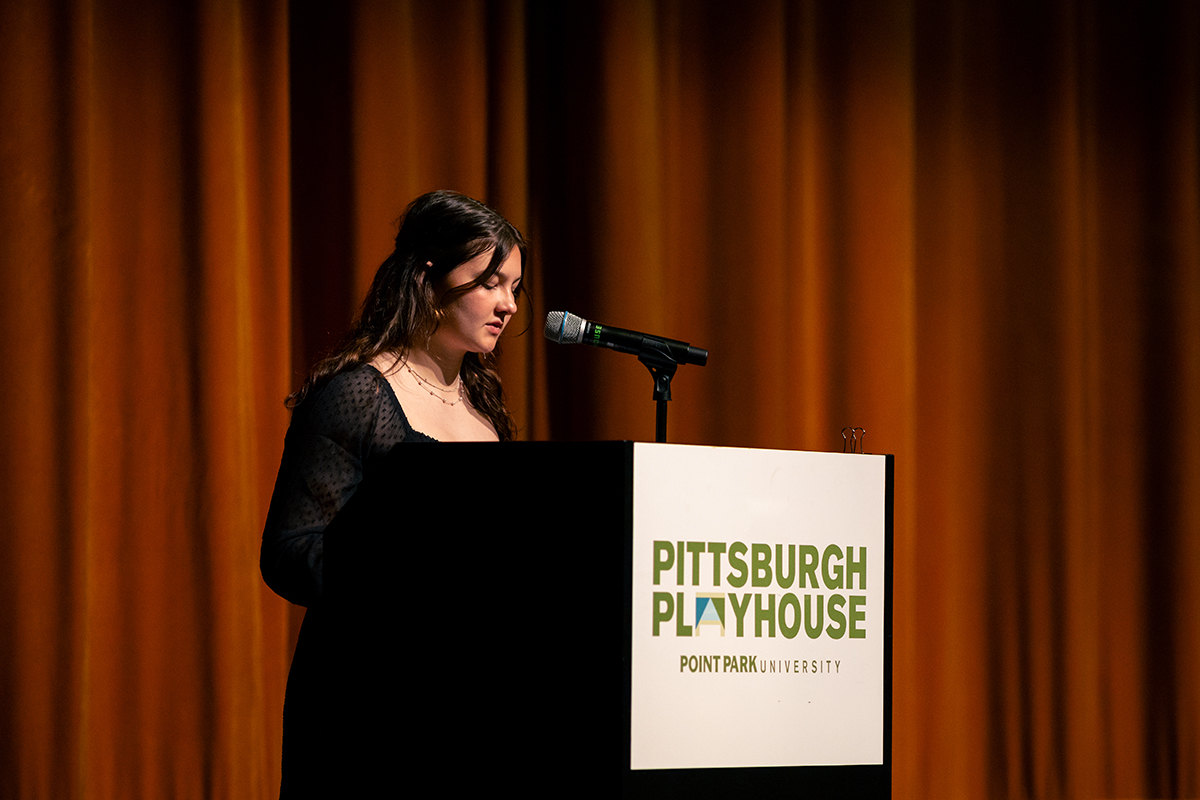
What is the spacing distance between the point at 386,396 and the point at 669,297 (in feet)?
3.68

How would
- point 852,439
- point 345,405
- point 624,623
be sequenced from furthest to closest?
point 345,405
point 852,439
point 624,623

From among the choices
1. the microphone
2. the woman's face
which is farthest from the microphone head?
the woman's face

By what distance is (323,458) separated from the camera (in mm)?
1367

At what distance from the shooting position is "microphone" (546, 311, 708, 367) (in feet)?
4.17

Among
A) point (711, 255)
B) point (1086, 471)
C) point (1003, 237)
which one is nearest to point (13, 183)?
point (711, 255)

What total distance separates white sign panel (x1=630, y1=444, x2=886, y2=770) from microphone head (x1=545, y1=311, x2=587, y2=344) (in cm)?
34

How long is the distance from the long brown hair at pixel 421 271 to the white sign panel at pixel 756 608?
2.02ft

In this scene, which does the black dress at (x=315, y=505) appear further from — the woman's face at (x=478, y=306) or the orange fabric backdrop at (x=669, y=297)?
the orange fabric backdrop at (x=669, y=297)

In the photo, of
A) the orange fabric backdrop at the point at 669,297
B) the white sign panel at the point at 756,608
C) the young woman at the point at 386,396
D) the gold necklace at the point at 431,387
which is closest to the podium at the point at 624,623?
the white sign panel at the point at 756,608

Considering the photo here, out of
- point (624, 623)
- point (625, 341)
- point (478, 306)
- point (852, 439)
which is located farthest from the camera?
point (478, 306)

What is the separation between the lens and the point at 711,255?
97.5 inches

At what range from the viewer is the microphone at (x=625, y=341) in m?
1.27

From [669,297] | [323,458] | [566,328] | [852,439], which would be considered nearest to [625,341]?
[566,328]

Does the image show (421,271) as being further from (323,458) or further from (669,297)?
(669,297)
